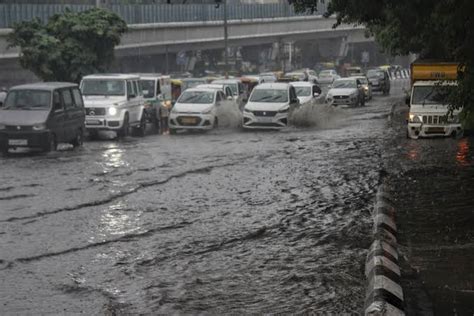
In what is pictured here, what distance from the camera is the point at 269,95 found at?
99.6ft

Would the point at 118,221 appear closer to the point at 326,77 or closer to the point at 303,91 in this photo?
the point at 303,91

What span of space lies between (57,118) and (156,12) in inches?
1406

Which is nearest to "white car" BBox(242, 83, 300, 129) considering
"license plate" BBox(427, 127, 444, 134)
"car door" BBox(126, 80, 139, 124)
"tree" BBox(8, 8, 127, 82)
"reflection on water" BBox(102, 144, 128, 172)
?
"car door" BBox(126, 80, 139, 124)

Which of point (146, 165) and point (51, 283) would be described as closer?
point (51, 283)

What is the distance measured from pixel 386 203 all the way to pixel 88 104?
15783 millimetres

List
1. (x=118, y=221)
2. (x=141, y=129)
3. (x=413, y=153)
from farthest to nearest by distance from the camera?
(x=141, y=129) < (x=413, y=153) < (x=118, y=221)

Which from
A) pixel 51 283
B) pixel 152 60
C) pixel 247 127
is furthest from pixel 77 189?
pixel 152 60

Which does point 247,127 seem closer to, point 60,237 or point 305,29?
point 60,237

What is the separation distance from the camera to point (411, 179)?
16.3m

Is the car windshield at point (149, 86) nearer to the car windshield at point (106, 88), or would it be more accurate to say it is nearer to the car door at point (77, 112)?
the car windshield at point (106, 88)

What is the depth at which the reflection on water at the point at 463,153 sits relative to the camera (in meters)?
18.6

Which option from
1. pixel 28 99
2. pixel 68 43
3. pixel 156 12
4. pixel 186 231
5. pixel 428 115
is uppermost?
pixel 156 12

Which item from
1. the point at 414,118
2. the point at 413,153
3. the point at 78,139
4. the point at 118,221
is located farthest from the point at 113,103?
the point at 118,221

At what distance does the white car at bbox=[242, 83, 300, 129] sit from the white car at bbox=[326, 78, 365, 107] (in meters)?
12.1
